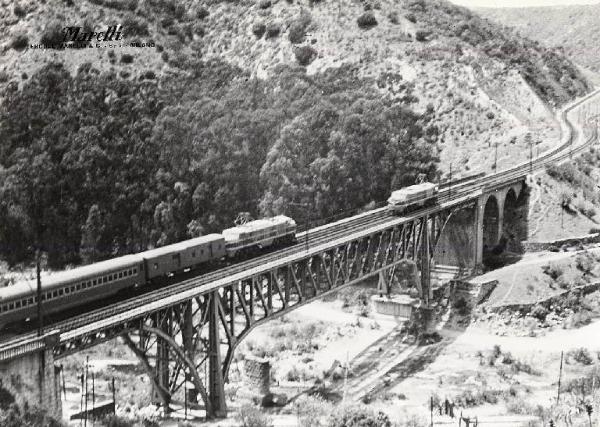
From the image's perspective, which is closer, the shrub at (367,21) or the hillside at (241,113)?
the hillside at (241,113)

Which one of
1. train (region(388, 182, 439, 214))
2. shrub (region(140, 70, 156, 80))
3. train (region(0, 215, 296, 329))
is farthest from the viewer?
shrub (region(140, 70, 156, 80))

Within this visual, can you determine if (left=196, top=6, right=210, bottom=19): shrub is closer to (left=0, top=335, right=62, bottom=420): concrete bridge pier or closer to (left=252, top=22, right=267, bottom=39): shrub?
(left=252, top=22, right=267, bottom=39): shrub

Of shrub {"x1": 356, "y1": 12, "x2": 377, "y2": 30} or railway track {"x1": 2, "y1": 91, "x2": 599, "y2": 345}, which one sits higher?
shrub {"x1": 356, "y1": 12, "x2": 377, "y2": 30}

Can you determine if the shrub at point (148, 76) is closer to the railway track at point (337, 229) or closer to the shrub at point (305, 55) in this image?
the shrub at point (305, 55)

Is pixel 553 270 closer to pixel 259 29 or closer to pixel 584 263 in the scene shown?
pixel 584 263

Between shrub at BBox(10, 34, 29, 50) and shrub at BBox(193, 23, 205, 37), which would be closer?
shrub at BBox(10, 34, 29, 50)

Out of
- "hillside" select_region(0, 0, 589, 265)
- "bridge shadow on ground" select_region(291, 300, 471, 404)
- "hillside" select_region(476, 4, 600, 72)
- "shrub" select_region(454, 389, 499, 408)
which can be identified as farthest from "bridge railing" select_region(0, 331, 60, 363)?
Answer: "hillside" select_region(476, 4, 600, 72)

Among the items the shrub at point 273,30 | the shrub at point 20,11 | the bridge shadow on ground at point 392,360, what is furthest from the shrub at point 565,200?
the shrub at point 20,11

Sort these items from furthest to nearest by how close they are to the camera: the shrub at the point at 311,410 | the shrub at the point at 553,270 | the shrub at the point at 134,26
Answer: the shrub at the point at 134,26 < the shrub at the point at 553,270 < the shrub at the point at 311,410
